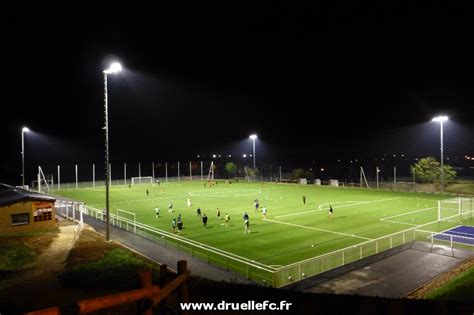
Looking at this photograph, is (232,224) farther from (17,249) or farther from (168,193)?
(168,193)

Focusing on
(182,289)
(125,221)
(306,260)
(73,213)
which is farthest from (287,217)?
(182,289)

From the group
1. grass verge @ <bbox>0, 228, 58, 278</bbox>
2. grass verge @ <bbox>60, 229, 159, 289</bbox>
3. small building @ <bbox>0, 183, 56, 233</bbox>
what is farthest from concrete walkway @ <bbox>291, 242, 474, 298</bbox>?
small building @ <bbox>0, 183, 56, 233</bbox>

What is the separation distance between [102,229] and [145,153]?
107 meters

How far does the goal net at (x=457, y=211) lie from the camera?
34.8 metres

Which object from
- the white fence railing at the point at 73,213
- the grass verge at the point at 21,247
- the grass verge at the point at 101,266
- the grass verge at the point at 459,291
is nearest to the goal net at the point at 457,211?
the grass verge at the point at 459,291

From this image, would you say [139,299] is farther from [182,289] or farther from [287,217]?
[287,217]

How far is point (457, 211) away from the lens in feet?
121

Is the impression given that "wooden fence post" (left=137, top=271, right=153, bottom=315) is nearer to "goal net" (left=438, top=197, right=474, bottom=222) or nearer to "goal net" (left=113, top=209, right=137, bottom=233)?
A: "goal net" (left=113, top=209, right=137, bottom=233)

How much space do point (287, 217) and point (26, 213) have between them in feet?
71.5

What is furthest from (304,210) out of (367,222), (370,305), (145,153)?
(145,153)

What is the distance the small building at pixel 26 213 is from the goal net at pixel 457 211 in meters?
31.4

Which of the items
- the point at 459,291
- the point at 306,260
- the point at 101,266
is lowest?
the point at 306,260

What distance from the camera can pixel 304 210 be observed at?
139 feet

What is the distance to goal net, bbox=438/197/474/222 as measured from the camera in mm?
34781
